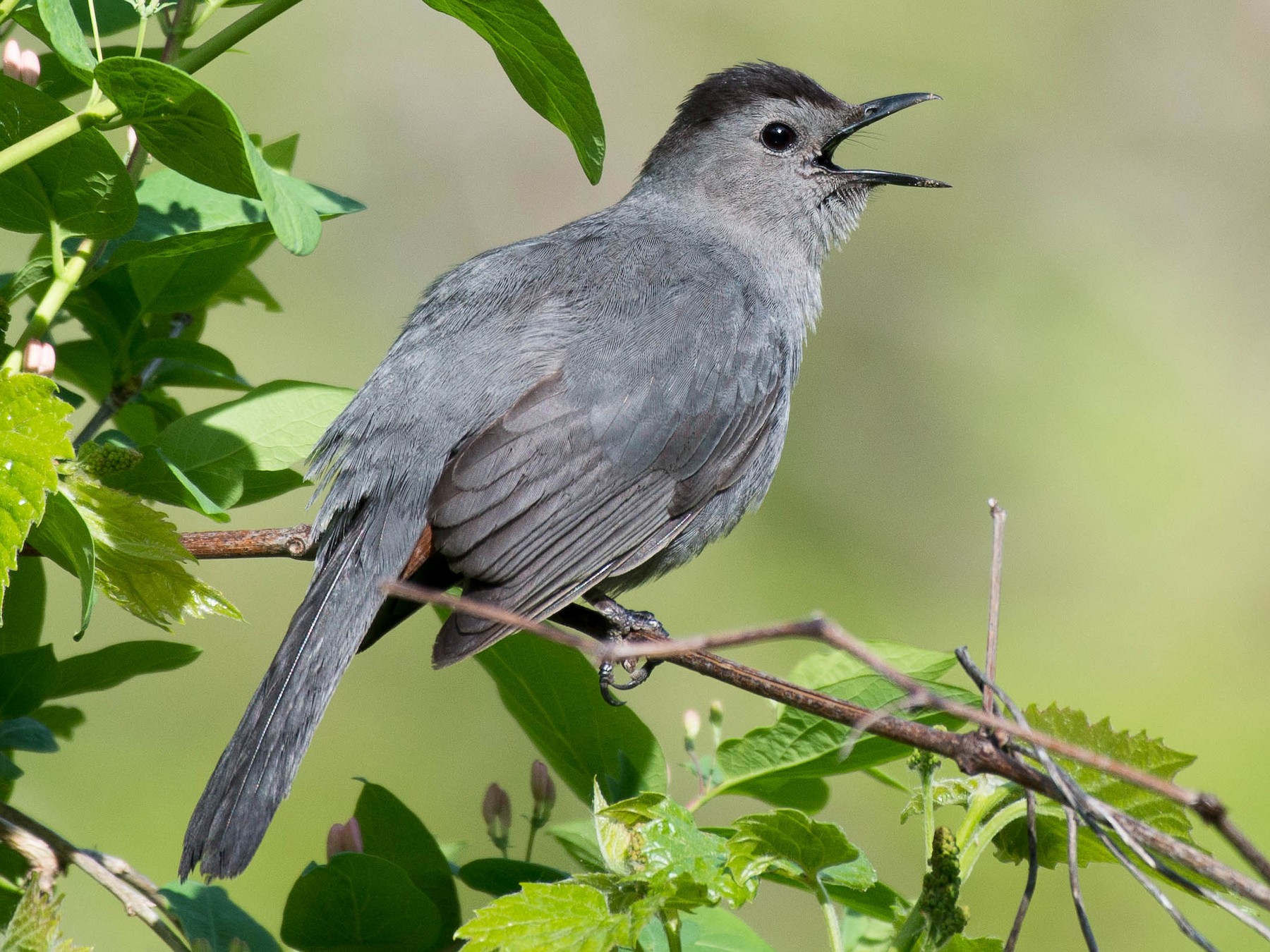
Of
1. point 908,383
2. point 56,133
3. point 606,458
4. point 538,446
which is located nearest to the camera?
point 56,133

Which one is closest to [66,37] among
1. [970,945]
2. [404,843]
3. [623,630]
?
[404,843]

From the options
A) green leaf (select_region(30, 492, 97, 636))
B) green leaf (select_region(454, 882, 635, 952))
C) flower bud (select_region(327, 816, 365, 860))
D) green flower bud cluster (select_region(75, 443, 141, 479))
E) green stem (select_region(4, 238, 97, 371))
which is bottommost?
green leaf (select_region(454, 882, 635, 952))

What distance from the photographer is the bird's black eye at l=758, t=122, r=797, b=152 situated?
12.9 feet

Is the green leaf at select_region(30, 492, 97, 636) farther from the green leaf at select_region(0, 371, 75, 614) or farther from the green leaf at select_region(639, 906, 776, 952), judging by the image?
the green leaf at select_region(639, 906, 776, 952)

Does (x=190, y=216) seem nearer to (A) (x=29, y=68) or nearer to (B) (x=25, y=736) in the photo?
(A) (x=29, y=68)

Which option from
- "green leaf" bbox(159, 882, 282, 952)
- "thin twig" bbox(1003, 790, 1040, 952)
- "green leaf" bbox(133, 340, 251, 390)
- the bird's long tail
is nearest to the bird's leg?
the bird's long tail

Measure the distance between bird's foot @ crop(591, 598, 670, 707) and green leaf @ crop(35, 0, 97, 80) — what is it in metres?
1.52

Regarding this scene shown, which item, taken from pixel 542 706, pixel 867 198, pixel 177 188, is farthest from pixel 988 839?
pixel 867 198

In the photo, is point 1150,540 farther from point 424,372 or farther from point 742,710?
point 424,372

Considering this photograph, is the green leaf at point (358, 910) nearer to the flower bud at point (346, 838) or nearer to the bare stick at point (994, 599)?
the flower bud at point (346, 838)

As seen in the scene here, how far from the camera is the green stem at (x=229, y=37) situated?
174 cm

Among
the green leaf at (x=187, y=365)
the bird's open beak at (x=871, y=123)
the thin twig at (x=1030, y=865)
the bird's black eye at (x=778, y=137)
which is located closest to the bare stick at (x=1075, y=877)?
the thin twig at (x=1030, y=865)

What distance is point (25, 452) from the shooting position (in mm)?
1478

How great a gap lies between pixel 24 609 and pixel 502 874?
0.85 meters
